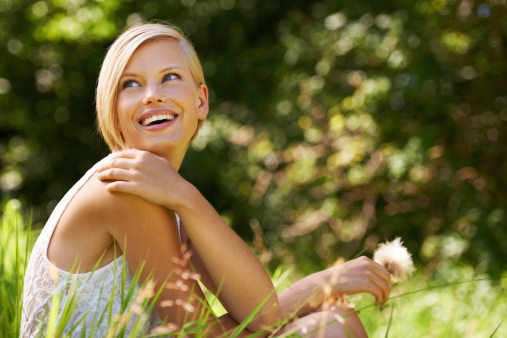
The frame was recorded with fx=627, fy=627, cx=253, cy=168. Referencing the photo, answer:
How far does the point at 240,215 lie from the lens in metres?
6.90

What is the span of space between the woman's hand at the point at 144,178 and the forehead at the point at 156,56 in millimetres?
381

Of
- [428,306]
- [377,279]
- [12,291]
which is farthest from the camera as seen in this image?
[428,306]

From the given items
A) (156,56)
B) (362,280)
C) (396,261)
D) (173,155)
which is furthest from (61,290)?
(396,261)

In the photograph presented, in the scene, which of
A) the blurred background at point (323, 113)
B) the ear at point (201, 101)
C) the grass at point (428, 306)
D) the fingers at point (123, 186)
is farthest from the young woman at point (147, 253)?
the blurred background at point (323, 113)

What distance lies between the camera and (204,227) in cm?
179

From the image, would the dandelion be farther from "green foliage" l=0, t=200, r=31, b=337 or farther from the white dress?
"green foliage" l=0, t=200, r=31, b=337

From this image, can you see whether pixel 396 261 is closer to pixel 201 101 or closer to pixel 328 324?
pixel 328 324

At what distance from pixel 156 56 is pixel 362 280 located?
3.31ft

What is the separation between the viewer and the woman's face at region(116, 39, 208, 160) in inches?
81.0

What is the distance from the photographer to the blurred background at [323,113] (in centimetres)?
480

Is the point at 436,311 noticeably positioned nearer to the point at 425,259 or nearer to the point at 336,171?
the point at 425,259

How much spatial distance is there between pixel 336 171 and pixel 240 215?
1.66 metres

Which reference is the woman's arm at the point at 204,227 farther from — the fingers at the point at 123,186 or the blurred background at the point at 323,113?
the blurred background at the point at 323,113

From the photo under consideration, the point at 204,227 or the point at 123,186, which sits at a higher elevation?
the point at 123,186
